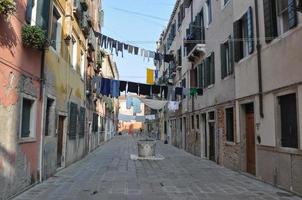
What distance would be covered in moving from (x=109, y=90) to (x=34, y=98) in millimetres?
8549

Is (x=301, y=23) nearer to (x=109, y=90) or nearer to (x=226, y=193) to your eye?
(x=226, y=193)

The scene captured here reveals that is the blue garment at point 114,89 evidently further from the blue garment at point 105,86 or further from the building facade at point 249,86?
the building facade at point 249,86

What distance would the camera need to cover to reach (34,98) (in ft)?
31.7

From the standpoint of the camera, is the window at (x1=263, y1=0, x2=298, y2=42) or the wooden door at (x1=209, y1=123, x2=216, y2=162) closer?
the window at (x1=263, y1=0, x2=298, y2=42)

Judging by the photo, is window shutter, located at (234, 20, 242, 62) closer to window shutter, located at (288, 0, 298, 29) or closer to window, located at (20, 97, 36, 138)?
window shutter, located at (288, 0, 298, 29)

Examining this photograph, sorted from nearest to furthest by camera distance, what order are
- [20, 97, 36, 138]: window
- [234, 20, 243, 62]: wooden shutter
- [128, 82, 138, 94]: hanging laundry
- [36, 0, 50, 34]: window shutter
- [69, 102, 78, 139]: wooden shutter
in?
1. [20, 97, 36, 138]: window
2. [36, 0, 50, 34]: window shutter
3. [234, 20, 243, 62]: wooden shutter
4. [69, 102, 78, 139]: wooden shutter
5. [128, 82, 138, 94]: hanging laundry

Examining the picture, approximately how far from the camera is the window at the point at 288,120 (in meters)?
9.08

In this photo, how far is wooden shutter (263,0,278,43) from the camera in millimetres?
10128

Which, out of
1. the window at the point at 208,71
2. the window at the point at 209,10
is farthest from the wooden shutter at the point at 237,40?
the window at the point at 209,10

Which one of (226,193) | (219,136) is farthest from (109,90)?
(226,193)

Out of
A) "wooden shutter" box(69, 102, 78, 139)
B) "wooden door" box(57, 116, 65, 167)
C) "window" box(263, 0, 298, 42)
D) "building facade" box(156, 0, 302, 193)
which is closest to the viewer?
"building facade" box(156, 0, 302, 193)

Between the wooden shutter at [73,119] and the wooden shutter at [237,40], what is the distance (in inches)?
260

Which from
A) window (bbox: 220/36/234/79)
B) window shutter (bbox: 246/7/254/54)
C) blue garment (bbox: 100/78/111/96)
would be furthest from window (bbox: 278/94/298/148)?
blue garment (bbox: 100/78/111/96)

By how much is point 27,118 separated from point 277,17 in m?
6.87
